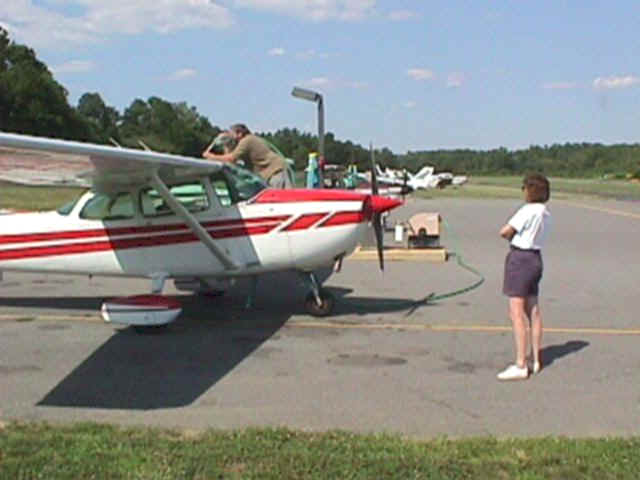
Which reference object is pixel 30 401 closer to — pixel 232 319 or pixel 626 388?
pixel 232 319

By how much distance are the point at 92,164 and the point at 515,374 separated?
4431mm

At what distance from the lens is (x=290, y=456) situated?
4.30 m

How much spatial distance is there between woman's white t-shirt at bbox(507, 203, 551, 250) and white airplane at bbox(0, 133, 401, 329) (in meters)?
2.37

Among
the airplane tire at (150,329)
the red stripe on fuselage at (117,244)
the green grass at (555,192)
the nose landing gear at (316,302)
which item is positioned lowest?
the green grass at (555,192)

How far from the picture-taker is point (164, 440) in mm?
4562

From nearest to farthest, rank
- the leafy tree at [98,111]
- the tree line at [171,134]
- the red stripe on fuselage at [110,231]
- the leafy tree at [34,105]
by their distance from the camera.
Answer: the red stripe on fuselage at [110,231]
the tree line at [171,134]
the leafy tree at [34,105]
the leafy tree at [98,111]

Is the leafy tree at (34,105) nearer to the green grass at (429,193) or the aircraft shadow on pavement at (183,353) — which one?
the green grass at (429,193)

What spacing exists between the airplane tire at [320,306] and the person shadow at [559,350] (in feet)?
8.28

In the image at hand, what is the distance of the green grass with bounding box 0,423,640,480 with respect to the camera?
4.07 metres

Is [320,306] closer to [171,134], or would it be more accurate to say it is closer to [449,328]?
[449,328]

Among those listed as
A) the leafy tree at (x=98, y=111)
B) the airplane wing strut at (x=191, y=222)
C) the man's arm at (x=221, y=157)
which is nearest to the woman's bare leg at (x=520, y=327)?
the airplane wing strut at (x=191, y=222)

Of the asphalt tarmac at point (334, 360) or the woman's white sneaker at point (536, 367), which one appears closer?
the asphalt tarmac at point (334, 360)

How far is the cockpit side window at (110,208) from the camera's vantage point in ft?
28.9

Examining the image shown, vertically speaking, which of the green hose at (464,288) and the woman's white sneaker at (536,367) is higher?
the woman's white sneaker at (536,367)
